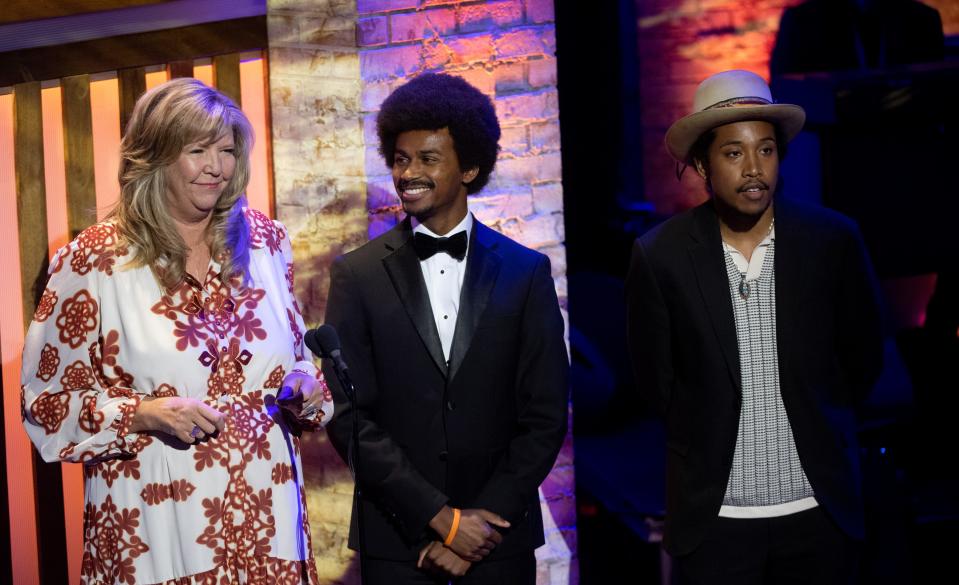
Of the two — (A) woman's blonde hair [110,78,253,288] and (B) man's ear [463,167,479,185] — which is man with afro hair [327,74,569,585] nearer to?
(B) man's ear [463,167,479,185]

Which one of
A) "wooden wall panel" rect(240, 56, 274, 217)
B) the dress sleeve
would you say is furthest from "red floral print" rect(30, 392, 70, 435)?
"wooden wall panel" rect(240, 56, 274, 217)

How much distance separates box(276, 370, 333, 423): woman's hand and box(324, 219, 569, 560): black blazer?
0.21 m

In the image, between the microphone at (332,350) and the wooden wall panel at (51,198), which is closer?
the microphone at (332,350)

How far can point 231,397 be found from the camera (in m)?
2.62

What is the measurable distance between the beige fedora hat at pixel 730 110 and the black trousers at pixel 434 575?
58.4 inches

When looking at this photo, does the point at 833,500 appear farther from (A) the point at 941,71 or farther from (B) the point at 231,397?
(A) the point at 941,71

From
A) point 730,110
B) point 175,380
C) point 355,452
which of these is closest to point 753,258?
point 730,110

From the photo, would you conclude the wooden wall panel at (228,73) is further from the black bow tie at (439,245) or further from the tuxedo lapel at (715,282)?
the tuxedo lapel at (715,282)

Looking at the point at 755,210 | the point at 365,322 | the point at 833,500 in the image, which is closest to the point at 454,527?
the point at 365,322

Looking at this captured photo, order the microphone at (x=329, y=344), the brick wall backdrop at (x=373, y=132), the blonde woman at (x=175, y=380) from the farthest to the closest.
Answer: the brick wall backdrop at (x=373, y=132)
the blonde woman at (x=175, y=380)
the microphone at (x=329, y=344)

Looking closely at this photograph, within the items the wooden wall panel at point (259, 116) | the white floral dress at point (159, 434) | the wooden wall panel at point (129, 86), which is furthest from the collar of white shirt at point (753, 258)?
the wooden wall panel at point (129, 86)

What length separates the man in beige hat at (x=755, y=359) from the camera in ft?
9.47

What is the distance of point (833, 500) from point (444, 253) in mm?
1425

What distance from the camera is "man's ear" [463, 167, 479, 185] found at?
318cm
